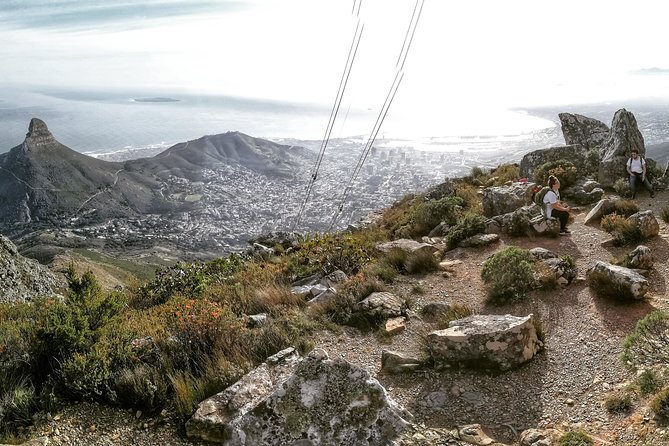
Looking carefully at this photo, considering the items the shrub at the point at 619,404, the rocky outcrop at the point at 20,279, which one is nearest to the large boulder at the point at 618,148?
the shrub at the point at 619,404

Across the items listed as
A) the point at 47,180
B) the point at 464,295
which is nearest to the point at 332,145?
the point at 47,180

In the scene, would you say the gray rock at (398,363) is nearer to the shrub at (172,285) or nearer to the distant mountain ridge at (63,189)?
the shrub at (172,285)

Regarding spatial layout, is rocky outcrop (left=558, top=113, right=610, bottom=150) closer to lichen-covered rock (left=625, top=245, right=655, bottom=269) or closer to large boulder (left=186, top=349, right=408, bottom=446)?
lichen-covered rock (left=625, top=245, right=655, bottom=269)

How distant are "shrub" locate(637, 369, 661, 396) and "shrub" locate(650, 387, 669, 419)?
1.40 ft

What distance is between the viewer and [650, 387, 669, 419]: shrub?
4785 mm

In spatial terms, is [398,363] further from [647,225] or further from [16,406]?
[647,225]

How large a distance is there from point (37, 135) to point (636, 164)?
204 meters

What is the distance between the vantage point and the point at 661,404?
4.85 metres

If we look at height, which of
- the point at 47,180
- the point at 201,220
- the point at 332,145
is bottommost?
the point at 201,220

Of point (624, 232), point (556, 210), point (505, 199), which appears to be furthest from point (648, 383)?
point (505, 199)

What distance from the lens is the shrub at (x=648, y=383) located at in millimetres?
5337

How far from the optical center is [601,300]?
857cm

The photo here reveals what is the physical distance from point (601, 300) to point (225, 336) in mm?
6742

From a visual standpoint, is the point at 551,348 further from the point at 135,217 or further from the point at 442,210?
the point at 135,217
